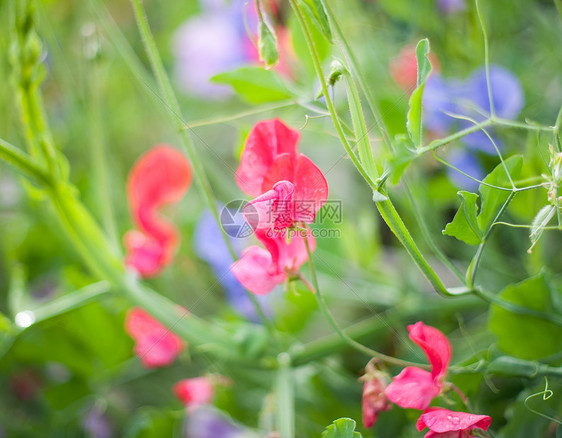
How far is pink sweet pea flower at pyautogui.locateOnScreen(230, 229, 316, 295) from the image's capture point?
25cm

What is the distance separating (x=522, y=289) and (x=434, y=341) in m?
0.07

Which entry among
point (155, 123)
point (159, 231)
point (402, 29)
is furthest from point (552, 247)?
point (155, 123)

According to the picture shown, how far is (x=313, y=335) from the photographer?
2.06 feet

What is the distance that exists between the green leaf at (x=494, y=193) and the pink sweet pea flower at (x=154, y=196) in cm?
25

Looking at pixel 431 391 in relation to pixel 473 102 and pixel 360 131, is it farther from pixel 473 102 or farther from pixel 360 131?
pixel 473 102

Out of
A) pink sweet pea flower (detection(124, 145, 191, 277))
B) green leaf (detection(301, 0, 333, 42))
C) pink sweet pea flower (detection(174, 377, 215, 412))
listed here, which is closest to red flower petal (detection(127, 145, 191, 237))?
pink sweet pea flower (detection(124, 145, 191, 277))

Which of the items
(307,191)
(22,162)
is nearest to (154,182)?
(22,162)

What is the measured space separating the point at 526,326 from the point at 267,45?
20 centimetres

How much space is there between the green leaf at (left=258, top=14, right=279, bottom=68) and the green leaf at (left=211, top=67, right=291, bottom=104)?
0.10 meters

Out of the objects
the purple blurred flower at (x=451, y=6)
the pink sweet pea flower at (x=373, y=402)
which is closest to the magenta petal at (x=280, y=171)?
the pink sweet pea flower at (x=373, y=402)

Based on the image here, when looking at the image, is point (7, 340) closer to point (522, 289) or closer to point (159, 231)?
point (159, 231)

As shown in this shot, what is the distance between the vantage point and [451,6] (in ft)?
1.62

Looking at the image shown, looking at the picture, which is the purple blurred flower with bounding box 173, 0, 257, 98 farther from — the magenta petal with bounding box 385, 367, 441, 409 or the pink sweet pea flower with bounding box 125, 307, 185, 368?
the magenta petal with bounding box 385, 367, 441, 409

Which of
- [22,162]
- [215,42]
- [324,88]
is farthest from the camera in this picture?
[215,42]
